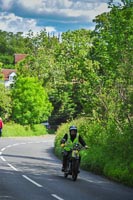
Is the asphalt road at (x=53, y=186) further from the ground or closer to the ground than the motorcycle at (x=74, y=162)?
closer to the ground

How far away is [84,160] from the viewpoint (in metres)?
23.8

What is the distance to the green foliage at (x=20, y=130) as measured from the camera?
202 ft

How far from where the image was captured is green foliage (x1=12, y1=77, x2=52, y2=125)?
68.7 metres

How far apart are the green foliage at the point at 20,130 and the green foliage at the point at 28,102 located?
139cm

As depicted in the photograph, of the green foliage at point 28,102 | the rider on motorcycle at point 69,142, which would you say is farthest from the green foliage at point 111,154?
the green foliage at point 28,102

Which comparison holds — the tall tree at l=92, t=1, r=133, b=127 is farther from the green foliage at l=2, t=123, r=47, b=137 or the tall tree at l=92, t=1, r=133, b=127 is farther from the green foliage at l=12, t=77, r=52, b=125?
the green foliage at l=12, t=77, r=52, b=125

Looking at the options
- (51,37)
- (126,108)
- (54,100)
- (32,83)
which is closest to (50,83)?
(54,100)

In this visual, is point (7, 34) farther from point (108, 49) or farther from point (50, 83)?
point (108, 49)

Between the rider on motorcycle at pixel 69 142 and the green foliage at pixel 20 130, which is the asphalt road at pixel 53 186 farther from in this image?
the green foliage at pixel 20 130

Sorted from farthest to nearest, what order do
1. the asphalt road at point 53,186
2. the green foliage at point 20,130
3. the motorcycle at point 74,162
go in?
the green foliage at point 20,130 → the motorcycle at point 74,162 → the asphalt road at point 53,186

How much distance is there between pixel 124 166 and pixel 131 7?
735cm

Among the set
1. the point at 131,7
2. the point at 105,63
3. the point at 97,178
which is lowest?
the point at 97,178

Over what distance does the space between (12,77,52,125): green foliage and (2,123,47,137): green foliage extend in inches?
54.7

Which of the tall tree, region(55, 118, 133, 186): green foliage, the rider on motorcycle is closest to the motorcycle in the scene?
the rider on motorcycle
